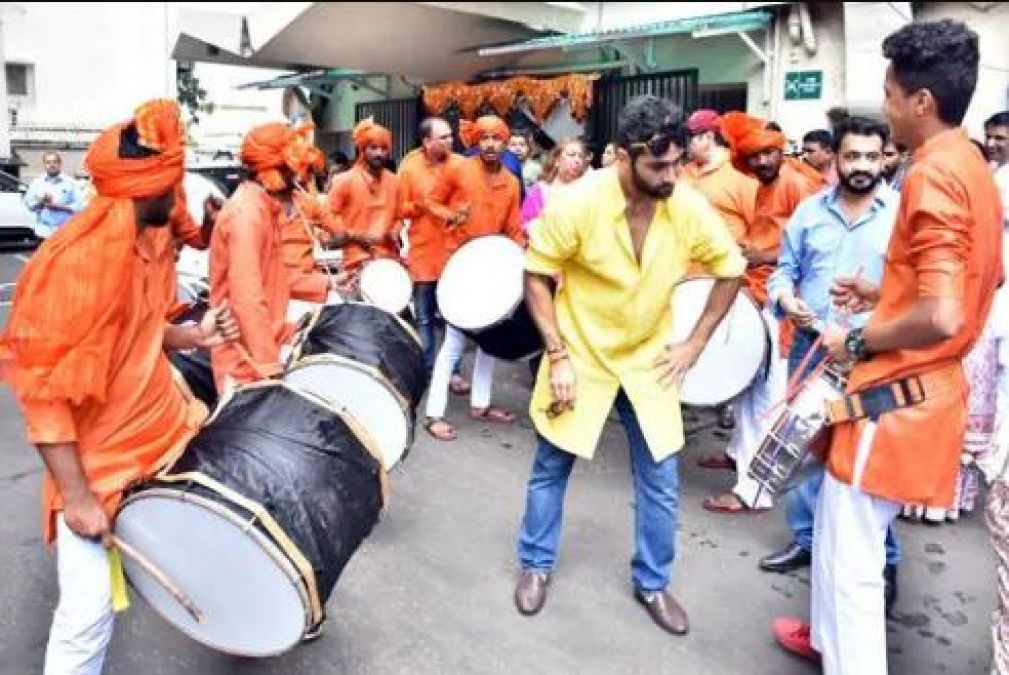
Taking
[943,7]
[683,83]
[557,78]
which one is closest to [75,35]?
[557,78]

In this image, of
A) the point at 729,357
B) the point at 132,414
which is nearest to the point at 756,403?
the point at 729,357

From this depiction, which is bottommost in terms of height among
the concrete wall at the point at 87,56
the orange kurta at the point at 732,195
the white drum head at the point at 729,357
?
the white drum head at the point at 729,357

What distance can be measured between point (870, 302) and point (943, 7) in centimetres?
602

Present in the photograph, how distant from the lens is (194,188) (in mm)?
6273

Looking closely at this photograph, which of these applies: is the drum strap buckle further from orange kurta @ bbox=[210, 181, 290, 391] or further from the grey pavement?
orange kurta @ bbox=[210, 181, 290, 391]

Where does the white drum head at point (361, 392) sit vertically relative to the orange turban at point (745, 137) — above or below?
below

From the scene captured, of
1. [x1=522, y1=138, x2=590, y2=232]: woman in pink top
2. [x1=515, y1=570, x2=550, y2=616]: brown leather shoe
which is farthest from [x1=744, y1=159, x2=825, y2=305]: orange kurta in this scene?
[x1=515, y1=570, x2=550, y2=616]: brown leather shoe

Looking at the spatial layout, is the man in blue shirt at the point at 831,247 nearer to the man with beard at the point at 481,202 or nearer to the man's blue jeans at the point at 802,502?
the man's blue jeans at the point at 802,502

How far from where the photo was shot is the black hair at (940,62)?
7.88 feet

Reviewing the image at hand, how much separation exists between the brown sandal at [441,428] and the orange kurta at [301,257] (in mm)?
1601

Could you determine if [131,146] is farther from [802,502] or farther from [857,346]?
[802,502]

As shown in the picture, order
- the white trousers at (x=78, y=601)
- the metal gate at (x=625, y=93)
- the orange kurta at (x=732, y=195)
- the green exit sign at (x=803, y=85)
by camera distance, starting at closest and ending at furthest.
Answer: the white trousers at (x=78, y=601)
the orange kurta at (x=732, y=195)
the green exit sign at (x=803, y=85)
the metal gate at (x=625, y=93)

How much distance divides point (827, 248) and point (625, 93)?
7080mm

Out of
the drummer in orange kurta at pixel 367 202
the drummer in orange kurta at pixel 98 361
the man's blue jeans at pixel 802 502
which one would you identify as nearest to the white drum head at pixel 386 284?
the drummer in orange kurta at pixel 367 202
